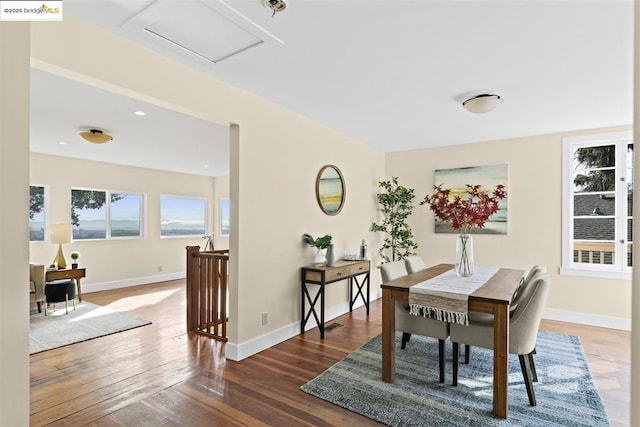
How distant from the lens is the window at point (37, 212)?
541 cm

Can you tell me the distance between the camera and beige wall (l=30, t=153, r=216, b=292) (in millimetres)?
5555

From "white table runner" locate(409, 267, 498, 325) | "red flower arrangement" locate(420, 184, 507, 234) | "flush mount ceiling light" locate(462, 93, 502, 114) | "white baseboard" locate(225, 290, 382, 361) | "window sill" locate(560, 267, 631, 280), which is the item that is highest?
"flush mount ceiling light" locate(462, 93, 502, 114)

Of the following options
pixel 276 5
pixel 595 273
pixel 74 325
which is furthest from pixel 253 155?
pixel 595 273

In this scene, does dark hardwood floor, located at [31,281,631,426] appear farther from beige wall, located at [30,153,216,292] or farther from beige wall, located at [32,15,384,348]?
beige wall, located at [30,153,216,292]

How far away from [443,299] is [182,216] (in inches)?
264

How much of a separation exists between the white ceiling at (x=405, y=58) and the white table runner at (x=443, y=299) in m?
1.73

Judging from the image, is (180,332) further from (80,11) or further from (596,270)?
(596,270)

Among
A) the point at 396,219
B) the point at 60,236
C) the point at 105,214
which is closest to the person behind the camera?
the point at 60,236

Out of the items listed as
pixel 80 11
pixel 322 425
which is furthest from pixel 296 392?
pixel 80 11

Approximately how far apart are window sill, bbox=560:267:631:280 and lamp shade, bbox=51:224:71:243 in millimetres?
7214

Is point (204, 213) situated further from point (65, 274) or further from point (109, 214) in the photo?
point (65, 274)

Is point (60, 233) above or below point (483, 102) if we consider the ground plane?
below

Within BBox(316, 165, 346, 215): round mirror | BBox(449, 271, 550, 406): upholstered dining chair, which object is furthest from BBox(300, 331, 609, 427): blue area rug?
BBox(316, 165, 346, 215): round mirror

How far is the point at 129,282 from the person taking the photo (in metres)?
6.51
